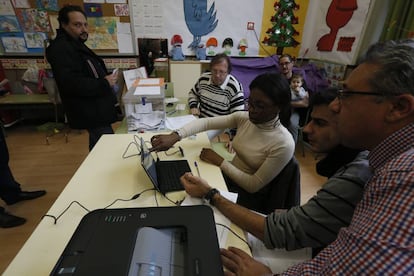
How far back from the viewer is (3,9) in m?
3.10

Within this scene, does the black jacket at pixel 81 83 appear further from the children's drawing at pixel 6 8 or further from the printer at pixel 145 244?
the children's drawing at pixel 6 8

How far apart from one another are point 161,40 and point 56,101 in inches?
66.6

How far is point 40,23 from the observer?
318 cm

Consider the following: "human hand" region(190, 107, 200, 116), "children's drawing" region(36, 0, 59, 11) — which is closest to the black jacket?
"human hand" region(190, 107, 200, 116)

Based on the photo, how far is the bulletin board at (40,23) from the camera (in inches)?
122

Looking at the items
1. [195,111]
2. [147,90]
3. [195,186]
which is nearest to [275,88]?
[195,186]

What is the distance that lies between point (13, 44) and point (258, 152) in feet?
12.5

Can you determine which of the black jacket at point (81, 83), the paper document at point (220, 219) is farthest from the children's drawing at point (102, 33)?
the paper document at point (220, 219)

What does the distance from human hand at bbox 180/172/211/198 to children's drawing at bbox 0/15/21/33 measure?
3.67 metres

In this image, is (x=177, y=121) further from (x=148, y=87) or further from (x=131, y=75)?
(x=131, y=75)

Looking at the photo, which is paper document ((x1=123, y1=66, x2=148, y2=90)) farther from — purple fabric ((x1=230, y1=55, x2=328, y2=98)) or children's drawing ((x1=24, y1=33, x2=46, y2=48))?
children's drawing ((x1=24, y1=33, x2=46, y2=48))

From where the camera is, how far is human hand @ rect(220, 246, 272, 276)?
2.24ft

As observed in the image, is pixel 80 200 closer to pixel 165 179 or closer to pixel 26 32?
pixel 165 179

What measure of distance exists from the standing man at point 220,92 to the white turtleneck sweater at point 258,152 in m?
0.65
